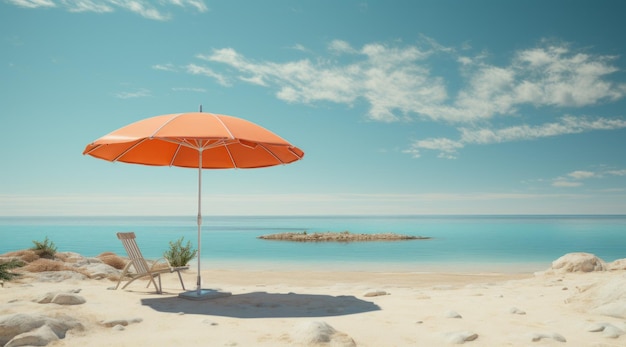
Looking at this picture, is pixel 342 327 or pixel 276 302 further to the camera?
pixel 276 302

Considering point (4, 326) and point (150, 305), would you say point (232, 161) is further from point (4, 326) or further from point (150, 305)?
point (4, 326)

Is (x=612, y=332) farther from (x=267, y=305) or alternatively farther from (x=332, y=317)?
(x=267, y=305)

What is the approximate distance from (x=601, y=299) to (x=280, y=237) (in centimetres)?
3281

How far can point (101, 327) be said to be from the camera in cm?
435

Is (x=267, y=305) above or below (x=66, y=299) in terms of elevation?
below

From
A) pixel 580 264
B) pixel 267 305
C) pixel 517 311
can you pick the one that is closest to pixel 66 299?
pixel 267 305

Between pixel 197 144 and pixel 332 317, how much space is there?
320cm

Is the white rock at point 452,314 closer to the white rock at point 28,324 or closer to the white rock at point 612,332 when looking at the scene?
the white rock at point 612,332

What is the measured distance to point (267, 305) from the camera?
5.72 meters

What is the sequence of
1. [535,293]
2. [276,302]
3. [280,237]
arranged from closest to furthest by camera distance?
[276,302] < [535,293] < [280,237]

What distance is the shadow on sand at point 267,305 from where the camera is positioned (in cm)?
521

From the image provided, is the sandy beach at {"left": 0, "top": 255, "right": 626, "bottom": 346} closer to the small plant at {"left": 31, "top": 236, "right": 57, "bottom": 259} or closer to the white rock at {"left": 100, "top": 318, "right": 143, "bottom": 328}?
the white rock at {"left": 100, "top": 318, "right": 143, "bottom": 328}

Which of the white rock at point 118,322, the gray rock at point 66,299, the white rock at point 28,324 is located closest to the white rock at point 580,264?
the white rock at point 118,322

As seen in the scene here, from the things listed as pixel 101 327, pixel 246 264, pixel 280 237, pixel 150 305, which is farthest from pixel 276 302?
A: pixel 280 237
